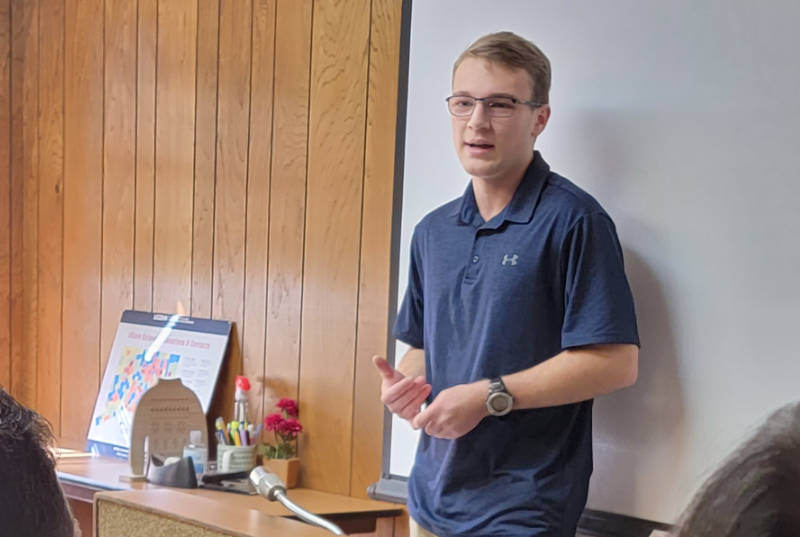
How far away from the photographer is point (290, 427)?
2.46 metres

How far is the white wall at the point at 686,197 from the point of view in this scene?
1704 mm

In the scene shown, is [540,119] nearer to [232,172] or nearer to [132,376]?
[232,172]

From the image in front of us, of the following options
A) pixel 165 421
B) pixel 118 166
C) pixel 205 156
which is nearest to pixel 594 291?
pixel 165 421

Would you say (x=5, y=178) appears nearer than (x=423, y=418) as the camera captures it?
No

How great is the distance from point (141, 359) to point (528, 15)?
168cm

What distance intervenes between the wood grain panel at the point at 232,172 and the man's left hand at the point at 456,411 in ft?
3.80

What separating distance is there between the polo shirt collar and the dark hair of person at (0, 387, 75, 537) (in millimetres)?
1160

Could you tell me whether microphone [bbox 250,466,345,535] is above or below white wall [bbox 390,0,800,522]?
below

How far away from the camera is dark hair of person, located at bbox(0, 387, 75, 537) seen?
656 millimetres

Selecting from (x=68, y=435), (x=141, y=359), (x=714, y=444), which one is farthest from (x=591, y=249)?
(x=68, y=435)

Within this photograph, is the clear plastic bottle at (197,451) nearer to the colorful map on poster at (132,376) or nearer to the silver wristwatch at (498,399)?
the colorful map on poster at (132,376)

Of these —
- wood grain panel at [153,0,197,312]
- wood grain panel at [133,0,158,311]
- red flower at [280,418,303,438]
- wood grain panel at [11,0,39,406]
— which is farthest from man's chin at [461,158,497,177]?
wood grain panel at [11,0,39,406]

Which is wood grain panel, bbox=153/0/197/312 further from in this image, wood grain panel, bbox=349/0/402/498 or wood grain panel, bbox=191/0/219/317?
wood grain panel, bbox=349/0/402/498

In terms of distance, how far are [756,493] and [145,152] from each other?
9.11 ft
